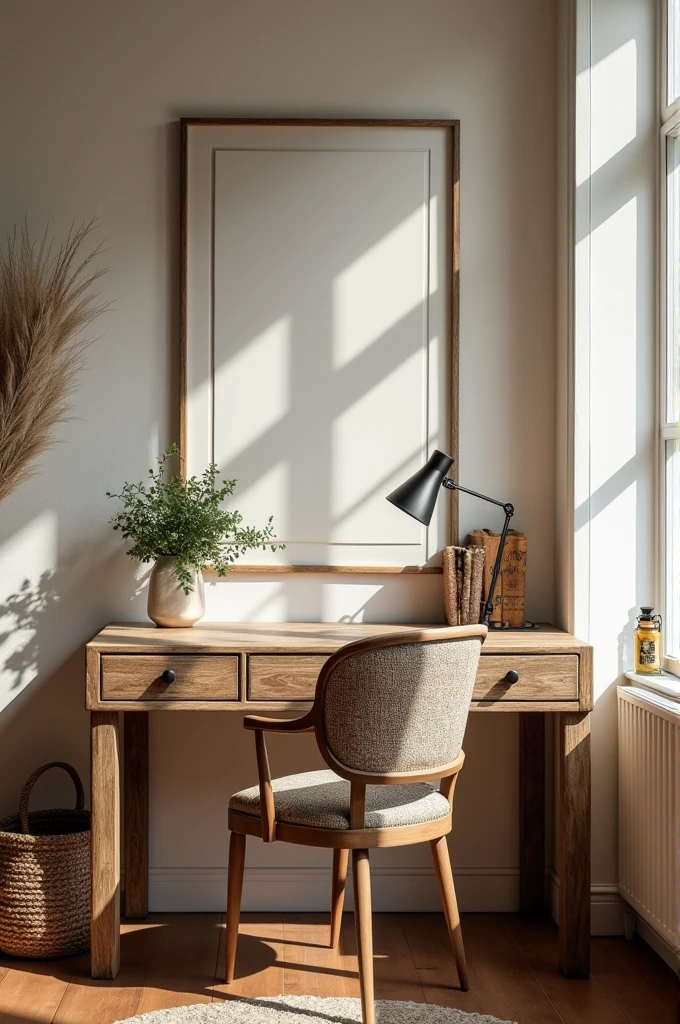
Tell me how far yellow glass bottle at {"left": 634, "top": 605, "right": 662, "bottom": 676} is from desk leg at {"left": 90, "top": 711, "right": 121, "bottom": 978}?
4.59ft

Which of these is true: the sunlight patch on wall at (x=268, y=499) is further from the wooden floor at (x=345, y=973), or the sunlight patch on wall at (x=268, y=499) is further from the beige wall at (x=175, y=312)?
the wooden floor at (x=345, y=973)

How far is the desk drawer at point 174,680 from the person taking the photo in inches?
95.7

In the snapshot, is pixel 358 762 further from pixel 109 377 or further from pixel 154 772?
pixel 109 377

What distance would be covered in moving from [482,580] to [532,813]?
2.35 feet

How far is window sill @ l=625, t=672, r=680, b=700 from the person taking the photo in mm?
2451

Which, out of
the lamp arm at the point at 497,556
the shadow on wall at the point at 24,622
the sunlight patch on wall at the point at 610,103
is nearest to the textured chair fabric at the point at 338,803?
the lamp arm at the point at 497,556

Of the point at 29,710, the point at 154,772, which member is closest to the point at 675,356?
the point at 154,772

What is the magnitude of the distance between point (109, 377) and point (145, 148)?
69cm

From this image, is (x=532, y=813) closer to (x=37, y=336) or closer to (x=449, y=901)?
(x=449, y=901)

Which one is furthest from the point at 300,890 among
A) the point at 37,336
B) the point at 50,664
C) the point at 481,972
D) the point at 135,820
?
the point at 37,336

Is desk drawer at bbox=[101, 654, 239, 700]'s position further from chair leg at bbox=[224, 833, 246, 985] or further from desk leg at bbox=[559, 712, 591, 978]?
desk leg at bbox=[559, 712, 591, 978]

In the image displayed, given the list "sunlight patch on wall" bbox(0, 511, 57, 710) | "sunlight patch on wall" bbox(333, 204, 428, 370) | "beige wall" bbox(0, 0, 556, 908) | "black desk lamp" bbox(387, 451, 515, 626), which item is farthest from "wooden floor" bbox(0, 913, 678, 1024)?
"sunlight patch on wall" bbox(333, 204, 428, 370)

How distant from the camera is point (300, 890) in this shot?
2.91 m

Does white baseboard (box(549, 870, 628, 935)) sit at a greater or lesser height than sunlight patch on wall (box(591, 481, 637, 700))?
lesser
